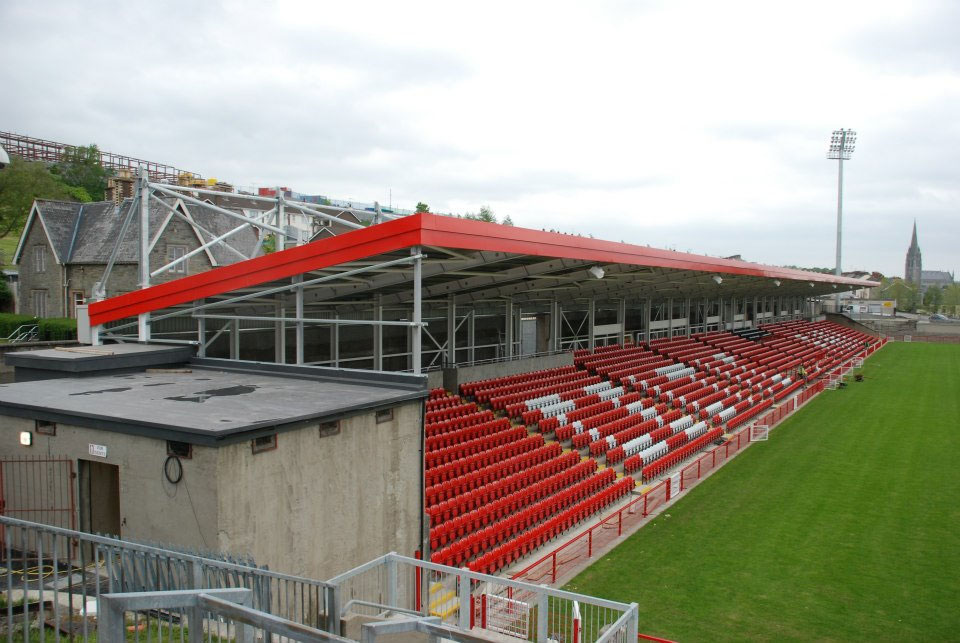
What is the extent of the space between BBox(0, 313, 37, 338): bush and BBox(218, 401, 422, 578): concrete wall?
2230cm

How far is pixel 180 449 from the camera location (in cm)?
802

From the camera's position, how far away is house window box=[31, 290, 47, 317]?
29734 mm

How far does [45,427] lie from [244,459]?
341 cm

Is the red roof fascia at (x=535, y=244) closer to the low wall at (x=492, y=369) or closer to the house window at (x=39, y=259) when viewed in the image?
the low wall at (x=492, y=369)

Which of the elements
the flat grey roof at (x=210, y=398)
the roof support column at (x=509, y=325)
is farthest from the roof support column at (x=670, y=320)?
the flat grey roof at (x=210, y=398)

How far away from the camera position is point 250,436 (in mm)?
8086

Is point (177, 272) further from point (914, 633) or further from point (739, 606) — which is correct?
point (914, 633)

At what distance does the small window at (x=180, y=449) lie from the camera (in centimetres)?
794

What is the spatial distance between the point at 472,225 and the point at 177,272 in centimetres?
2233

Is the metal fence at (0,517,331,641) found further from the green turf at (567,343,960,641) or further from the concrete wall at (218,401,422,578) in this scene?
the green turf at (567,343,960,641)

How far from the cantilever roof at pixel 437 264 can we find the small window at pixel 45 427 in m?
4.34

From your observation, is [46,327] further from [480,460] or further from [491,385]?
[480,460]

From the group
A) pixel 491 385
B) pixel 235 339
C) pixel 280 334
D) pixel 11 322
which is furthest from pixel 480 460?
pixel 11 322

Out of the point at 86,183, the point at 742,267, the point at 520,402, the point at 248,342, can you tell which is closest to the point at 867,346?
the point at 742,267
